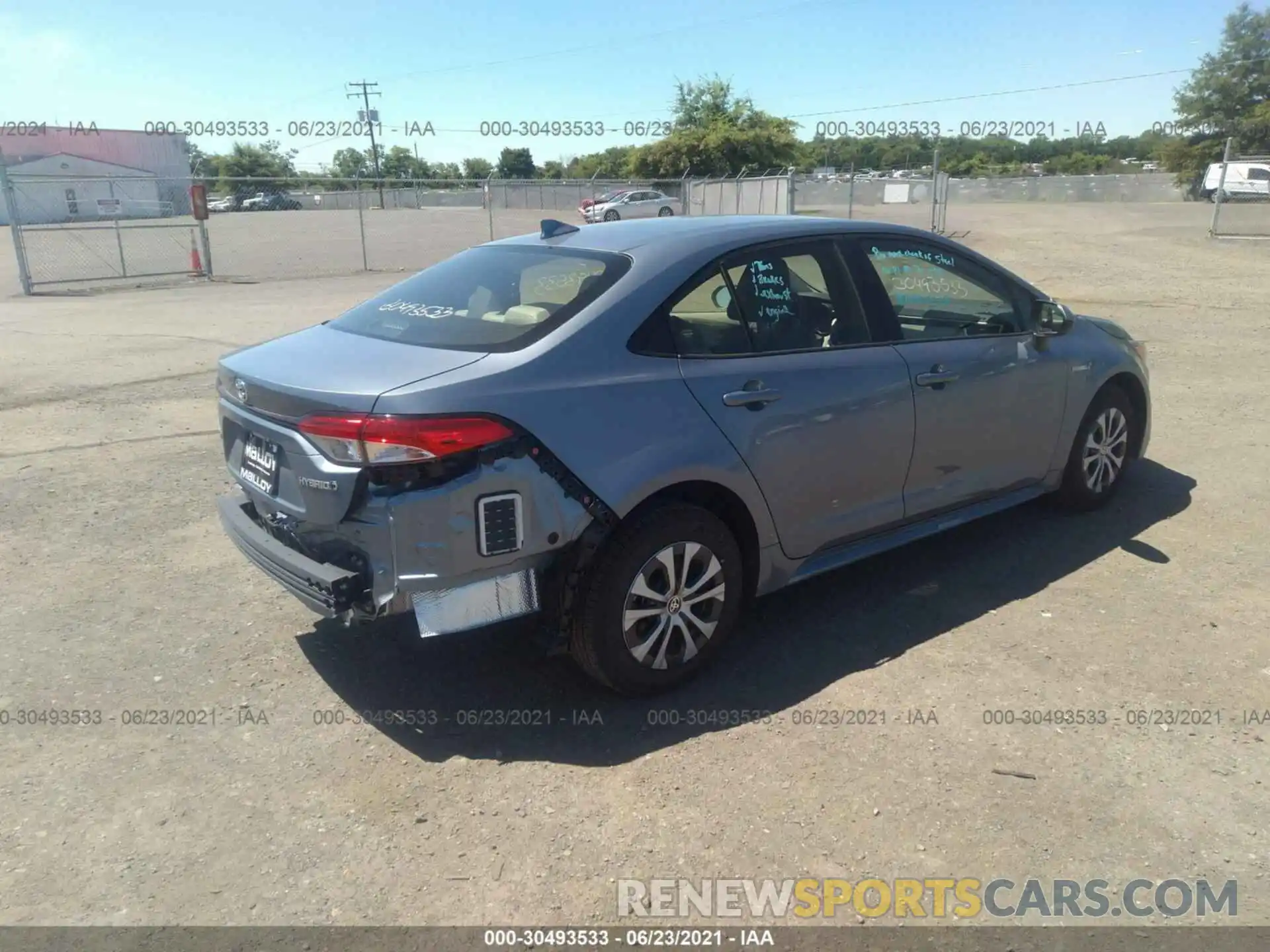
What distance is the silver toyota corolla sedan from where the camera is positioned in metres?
2.96

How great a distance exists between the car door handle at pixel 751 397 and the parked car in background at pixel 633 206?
32.7 meters

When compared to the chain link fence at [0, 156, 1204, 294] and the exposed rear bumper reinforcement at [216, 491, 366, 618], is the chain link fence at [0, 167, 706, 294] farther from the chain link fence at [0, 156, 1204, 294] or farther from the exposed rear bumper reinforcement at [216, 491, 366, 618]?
the exposed rear bumper reinforcement at [216, 491, 366, 618]

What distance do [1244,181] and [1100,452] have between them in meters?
41.2

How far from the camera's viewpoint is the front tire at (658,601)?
3.21m

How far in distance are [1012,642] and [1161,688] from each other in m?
0.57

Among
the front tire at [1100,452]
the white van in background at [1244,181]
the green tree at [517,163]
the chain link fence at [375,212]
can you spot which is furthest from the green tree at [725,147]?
the front tire at [1100,452]

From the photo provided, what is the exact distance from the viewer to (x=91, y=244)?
89.5 ft

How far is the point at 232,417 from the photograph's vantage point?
3.56m

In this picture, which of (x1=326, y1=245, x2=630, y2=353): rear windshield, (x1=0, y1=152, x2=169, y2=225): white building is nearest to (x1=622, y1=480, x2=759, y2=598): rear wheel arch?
(x1=326, y1=245, x2=630, y2=353): rear windshield

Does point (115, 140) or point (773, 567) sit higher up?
point (115, 140)

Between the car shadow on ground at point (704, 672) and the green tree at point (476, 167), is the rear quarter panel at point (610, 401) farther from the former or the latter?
the green tree at point (476, 167)

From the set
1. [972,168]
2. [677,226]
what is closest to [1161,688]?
[677,226]

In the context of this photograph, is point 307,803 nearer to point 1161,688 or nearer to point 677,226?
point 677,226
